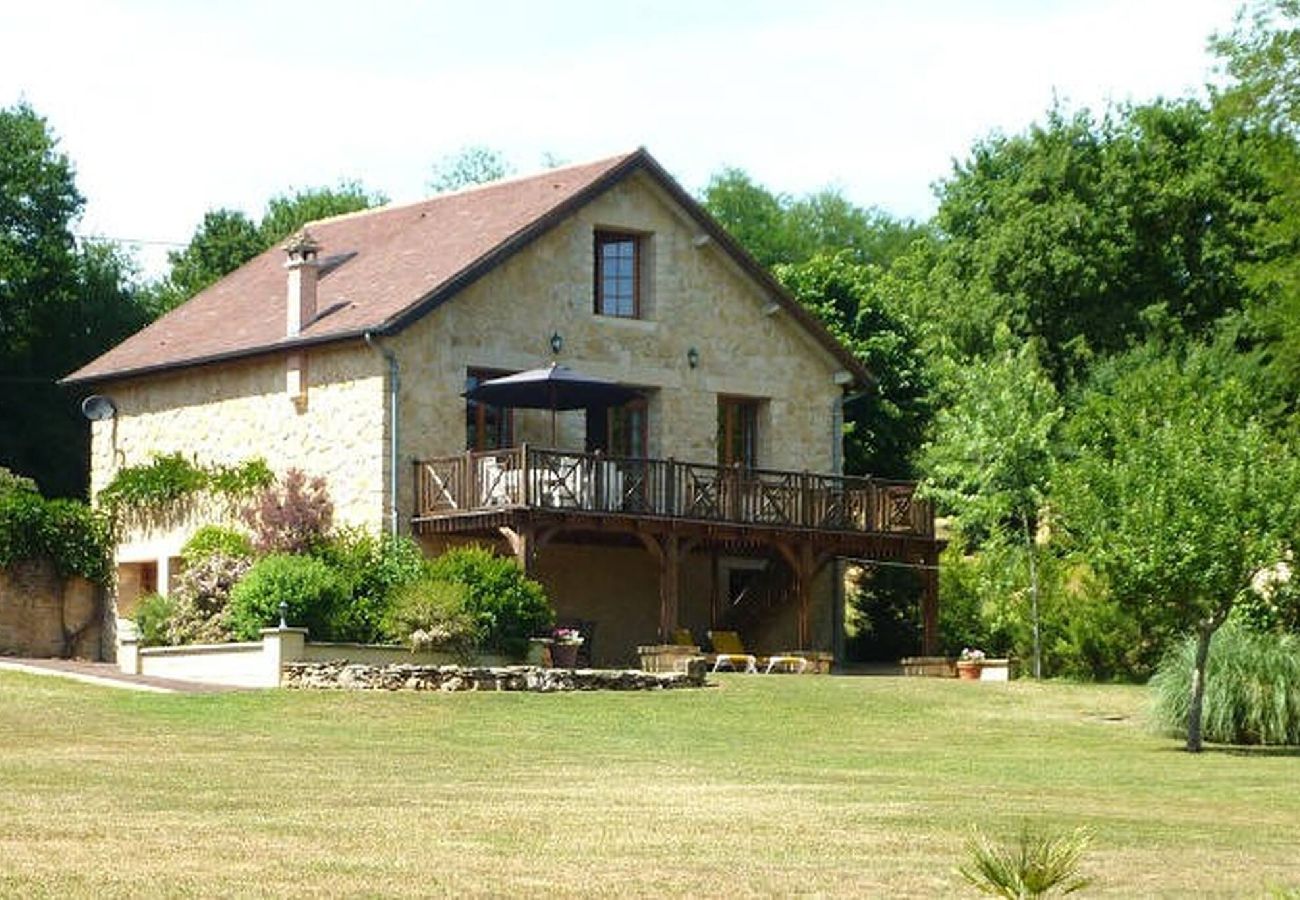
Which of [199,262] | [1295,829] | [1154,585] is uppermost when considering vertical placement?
[199,262]

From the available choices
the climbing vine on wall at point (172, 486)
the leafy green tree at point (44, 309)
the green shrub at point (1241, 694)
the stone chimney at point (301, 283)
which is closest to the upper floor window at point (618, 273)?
the stone chimney at point (301, 283)

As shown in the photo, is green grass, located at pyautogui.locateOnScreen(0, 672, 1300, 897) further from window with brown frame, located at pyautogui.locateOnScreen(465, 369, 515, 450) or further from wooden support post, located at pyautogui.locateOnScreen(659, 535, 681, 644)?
window with brown frame, located at pyautogui.locateOnScreen(465, 369, 515, 450)

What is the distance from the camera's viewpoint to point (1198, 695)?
30.5 metres

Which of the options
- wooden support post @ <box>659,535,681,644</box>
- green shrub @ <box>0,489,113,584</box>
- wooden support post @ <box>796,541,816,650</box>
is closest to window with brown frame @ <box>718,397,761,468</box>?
wooden support post @ <box>796,541,816,650</box>

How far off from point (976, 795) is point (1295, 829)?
10.1 ft

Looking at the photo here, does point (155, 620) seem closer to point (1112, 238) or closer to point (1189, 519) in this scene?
point (1189, 519)

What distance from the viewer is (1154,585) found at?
98.8 ft

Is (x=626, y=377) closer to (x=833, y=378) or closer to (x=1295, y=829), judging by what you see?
(x=833, y=378)

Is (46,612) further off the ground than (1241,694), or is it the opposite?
(46,612)

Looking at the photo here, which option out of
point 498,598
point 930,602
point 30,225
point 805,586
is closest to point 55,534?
point 498,598

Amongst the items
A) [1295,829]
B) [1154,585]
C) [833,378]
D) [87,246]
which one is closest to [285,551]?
[833,378]

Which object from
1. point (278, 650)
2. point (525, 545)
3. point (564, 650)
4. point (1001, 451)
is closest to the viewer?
point (278, 650)

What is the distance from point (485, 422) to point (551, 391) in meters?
2.76

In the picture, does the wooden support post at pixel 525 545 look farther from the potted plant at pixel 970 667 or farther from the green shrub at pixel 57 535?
the green shrub at pixel 57 535
